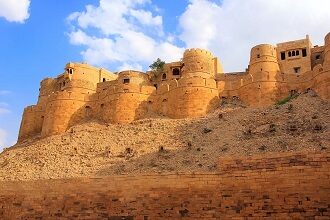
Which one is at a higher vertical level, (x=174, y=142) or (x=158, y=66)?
(x=158, y=66)

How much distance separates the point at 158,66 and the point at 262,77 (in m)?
9.33

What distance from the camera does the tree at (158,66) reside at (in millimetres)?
33500

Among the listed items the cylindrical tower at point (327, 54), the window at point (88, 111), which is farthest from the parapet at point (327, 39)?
the window at point (88, 111)

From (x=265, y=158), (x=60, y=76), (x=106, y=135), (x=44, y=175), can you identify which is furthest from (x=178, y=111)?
(x=265, y=158)

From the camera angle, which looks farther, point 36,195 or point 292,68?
point 292,68

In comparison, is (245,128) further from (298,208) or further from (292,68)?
(298,208)

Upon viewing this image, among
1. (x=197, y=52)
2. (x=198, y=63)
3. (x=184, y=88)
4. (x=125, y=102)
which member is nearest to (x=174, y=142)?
(x=184, y=88)

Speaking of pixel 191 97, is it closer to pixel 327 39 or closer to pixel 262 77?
pixel 262 77

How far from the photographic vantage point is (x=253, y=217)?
36.9 feet

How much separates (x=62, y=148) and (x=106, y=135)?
2663mm

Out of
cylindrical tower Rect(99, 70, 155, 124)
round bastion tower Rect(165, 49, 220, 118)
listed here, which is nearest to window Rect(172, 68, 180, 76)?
round bastion tower Rect(165, 49, 220, 118)

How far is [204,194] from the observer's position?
12.1 m

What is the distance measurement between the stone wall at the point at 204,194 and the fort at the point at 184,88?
44.5ft

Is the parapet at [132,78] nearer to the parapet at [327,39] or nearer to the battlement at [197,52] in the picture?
the battlement at [197,52]
